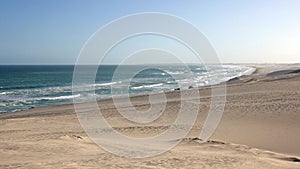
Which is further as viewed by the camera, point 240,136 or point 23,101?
point 23,101

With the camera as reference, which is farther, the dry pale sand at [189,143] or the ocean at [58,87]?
the ocean at [58,87]

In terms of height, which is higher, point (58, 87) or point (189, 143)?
point (189, 143)

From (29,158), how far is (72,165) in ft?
4.97

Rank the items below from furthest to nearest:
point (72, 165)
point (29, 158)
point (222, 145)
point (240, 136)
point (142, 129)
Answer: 1. point (142, 129)
2. point (240, 136)
3. point (222, 145)
4. point (29, 158)
5. point (72, 165)

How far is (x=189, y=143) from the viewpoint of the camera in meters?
12.5

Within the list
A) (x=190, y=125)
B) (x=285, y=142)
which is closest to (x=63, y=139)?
(x=190, y=125)

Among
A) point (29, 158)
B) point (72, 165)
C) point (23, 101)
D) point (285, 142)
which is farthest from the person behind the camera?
point (23, 101)

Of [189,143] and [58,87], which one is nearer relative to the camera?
[189,143]

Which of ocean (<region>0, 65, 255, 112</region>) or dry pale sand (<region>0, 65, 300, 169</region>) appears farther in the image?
ocean (<region>0, 65, 255, 112</region>)

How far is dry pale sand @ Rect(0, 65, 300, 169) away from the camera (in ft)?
30.6

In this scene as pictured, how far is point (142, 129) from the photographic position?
53.1 ft

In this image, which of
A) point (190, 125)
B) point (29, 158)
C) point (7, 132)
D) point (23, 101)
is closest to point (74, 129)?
point (7, 132)

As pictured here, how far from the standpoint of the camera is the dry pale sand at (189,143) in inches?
367

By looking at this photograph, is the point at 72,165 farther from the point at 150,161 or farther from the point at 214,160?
the point at 214,160
